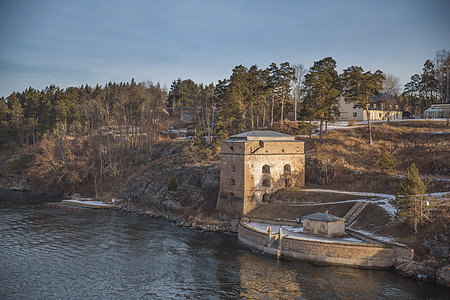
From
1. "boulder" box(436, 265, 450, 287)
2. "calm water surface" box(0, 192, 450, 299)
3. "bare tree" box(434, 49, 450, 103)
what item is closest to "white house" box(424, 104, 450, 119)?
"bare tree" box(434, 49, 450, 103)

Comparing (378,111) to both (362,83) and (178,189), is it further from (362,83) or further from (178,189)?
(178,189)

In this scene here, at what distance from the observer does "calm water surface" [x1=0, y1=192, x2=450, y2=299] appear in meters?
24.4

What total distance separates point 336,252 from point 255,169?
15259 mm

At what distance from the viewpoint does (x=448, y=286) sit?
80.3 ft

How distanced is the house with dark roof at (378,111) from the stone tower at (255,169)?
33.0 metres

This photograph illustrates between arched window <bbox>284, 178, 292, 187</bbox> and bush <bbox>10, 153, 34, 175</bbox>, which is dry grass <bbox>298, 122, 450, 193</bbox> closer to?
arched window <bbox>284, 178, 292, 187</bbox>

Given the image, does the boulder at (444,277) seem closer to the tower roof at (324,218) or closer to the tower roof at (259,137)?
the tower roof at (324,218)

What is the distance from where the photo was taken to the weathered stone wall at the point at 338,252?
91.7ft

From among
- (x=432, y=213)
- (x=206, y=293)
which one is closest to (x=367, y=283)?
(x=432, y=213)

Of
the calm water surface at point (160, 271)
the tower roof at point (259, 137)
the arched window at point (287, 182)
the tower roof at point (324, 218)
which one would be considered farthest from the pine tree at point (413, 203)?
the tower roof at point (259, 137)

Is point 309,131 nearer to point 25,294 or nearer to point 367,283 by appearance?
point 367,283

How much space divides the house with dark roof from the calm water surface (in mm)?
45119

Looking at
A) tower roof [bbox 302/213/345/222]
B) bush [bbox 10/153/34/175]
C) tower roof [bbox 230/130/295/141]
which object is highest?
tower roof [bbox 230/130/295/141]

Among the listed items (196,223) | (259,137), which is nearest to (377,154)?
(259,137)
